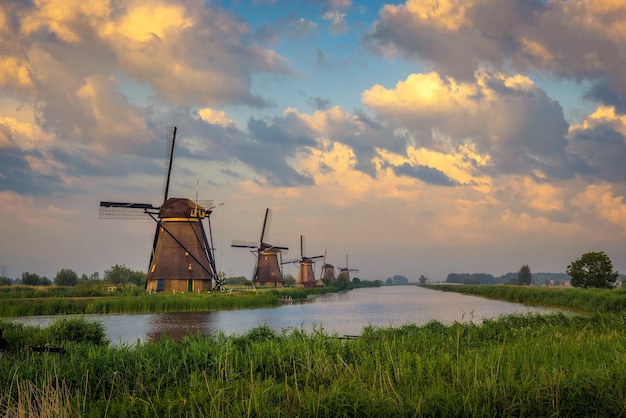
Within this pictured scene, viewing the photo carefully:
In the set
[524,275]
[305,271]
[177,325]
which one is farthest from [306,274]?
[177,325]

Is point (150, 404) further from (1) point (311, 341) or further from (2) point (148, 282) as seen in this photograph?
(2) point (148, 282)

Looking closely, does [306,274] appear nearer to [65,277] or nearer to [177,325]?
[65,277]

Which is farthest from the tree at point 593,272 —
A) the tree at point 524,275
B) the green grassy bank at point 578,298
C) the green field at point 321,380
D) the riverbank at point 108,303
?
the tree at point 524,275

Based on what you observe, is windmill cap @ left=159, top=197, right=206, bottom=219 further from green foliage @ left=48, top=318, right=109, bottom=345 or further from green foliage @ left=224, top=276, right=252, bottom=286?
green foliage @ left=224, top=276, right=252, bottom=286

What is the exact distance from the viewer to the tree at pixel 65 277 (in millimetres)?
71750

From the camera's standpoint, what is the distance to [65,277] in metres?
72.1

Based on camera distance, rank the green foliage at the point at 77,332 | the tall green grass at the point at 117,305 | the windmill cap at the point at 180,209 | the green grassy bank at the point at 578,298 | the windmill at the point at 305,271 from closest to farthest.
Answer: the green foliage at the point at 77,332 → the green grassy bank at the point at 578,298 → the tall green grass at the point at 117,305 → the windmill cap at the point at 180,209 → the windmill at the point at 305,271

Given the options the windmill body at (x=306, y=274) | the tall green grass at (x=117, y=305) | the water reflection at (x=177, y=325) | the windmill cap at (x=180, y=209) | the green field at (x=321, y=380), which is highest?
the windmill cap at (x=180, y=209)

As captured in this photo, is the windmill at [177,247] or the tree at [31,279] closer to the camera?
the windmill at [177,247]

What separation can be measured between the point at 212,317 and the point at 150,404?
2466 centimetres

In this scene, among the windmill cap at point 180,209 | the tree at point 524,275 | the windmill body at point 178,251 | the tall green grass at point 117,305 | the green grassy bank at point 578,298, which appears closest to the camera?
the green grassy bank at point 578,298

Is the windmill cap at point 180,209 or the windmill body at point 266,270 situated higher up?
the windmill cap at point 180,209

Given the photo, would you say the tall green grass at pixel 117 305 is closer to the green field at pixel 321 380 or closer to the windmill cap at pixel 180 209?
the windmill cap at pixel 180 209

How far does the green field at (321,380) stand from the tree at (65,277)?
64318 mm
